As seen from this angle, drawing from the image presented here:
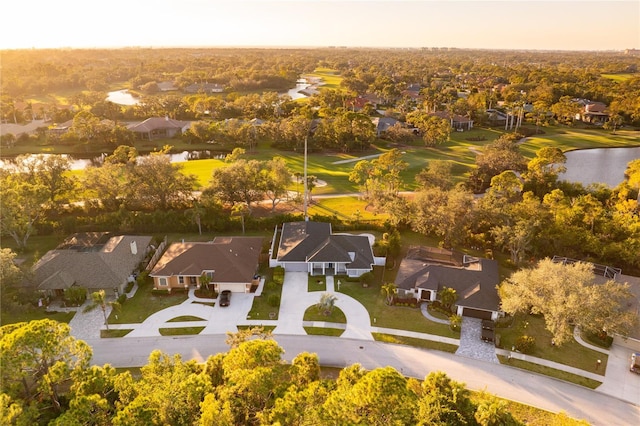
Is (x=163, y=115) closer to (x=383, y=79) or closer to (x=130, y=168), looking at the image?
(x=130, y=168)

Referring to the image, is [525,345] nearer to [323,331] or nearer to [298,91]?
[323,331]

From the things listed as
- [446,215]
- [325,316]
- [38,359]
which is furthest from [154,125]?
[38,359]

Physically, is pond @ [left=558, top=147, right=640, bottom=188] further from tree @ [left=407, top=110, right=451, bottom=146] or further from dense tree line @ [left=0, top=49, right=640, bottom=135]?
tree @ [left=407, top=110, right=451, bottom=146]

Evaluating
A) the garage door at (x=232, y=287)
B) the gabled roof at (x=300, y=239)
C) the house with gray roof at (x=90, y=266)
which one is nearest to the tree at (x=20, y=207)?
the house with gray roof at (x=90, y=266)

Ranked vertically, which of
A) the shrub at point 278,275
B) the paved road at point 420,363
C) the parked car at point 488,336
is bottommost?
the paved road at point 420,363

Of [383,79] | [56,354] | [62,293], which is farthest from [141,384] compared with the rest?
[383,79]

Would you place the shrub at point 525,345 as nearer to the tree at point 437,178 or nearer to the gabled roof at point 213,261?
the gabled roof at point 213,261
